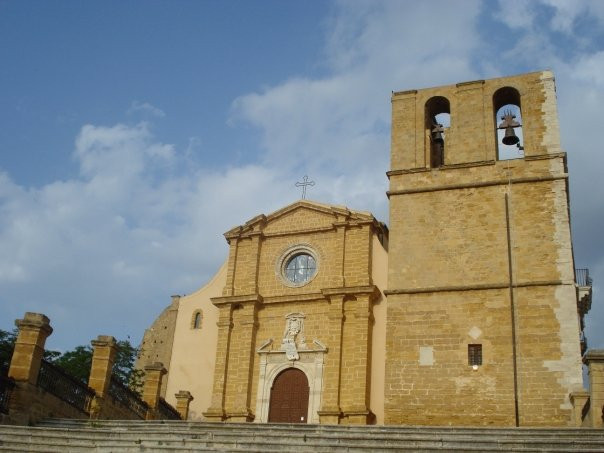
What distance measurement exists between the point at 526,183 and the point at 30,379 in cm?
1237

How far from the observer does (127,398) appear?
19156mm

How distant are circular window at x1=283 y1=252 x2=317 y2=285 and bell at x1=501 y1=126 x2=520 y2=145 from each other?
20.5 ft

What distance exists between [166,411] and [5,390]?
24.8 ft

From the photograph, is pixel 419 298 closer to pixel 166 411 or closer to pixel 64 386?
pixel 166 411

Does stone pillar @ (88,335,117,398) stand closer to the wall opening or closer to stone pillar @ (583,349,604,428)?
the wall opening

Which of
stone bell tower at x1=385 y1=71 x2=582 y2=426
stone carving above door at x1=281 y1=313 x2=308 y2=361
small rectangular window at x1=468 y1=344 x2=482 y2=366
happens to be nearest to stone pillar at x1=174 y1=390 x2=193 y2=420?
stone carving above door at x1=281 y1=313 x2=308 y2=361

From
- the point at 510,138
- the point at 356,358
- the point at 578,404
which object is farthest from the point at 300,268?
the point at 578,404

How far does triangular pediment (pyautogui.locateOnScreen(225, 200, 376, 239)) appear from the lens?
74.0 ft

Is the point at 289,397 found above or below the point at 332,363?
below

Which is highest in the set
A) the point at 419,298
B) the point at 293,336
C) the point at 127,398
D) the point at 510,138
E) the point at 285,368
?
the point at 510,138

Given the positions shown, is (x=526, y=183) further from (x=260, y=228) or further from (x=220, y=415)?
(x=220, y=415)

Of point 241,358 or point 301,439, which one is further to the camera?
point 241,358

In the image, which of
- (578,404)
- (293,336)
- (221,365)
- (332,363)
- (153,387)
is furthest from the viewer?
(221,365)

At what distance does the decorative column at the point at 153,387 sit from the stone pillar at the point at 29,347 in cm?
524
